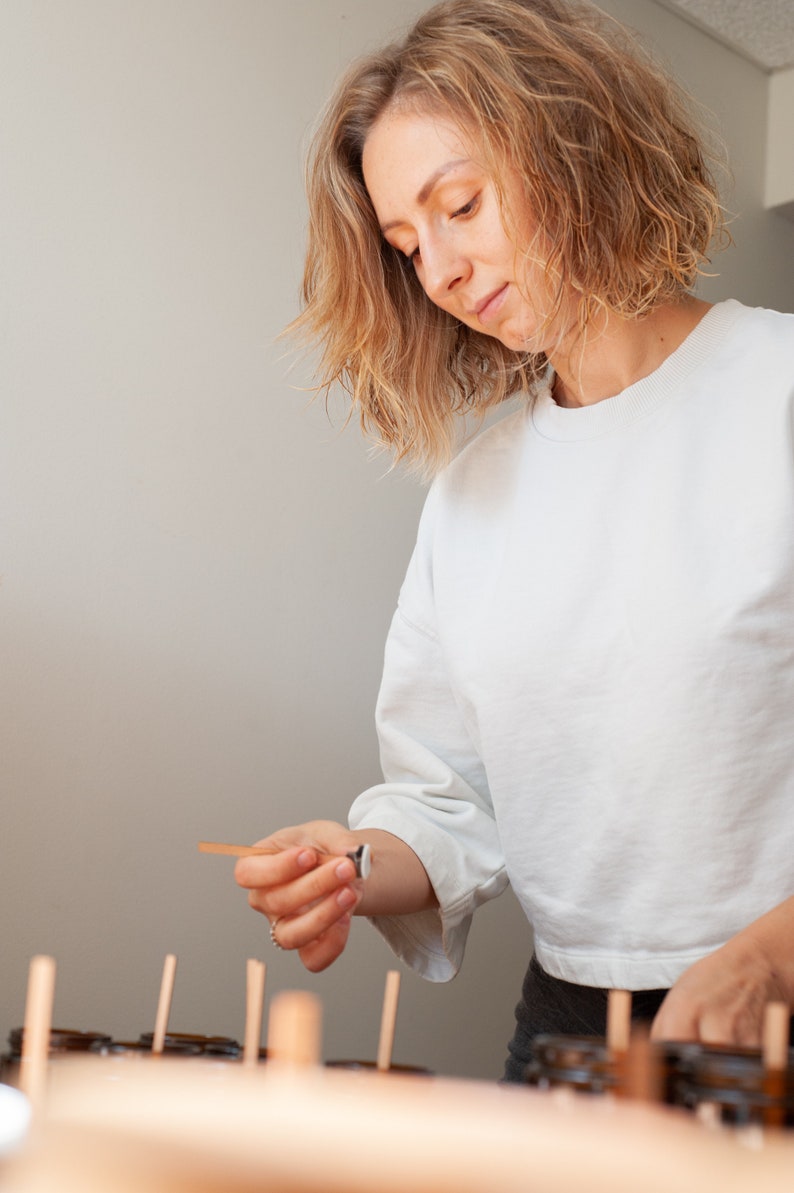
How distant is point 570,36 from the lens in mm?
1178

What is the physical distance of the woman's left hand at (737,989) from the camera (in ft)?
2.60

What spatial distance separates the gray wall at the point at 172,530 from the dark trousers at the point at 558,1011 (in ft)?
2.01

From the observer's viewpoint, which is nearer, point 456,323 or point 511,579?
point 511,579

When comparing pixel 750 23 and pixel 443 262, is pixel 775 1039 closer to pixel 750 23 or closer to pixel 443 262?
pixel 443 262

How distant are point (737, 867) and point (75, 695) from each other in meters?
0.90

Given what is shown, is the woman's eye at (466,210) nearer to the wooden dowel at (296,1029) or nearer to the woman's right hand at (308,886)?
the woman's right hand at (308,886)

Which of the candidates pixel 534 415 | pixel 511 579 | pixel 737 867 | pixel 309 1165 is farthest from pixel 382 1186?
pixel 534 415

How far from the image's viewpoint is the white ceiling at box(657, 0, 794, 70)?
2.52 metres

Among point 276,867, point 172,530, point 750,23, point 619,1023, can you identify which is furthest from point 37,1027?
point 750,23

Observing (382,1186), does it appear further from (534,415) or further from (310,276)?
(310,276)

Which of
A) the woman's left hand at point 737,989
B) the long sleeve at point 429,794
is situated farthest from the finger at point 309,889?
the woman's left hand at point 737,989

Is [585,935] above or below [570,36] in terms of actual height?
below

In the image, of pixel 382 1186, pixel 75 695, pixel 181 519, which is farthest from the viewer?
pixel 181 519

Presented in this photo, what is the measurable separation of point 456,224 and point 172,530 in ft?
2.37
